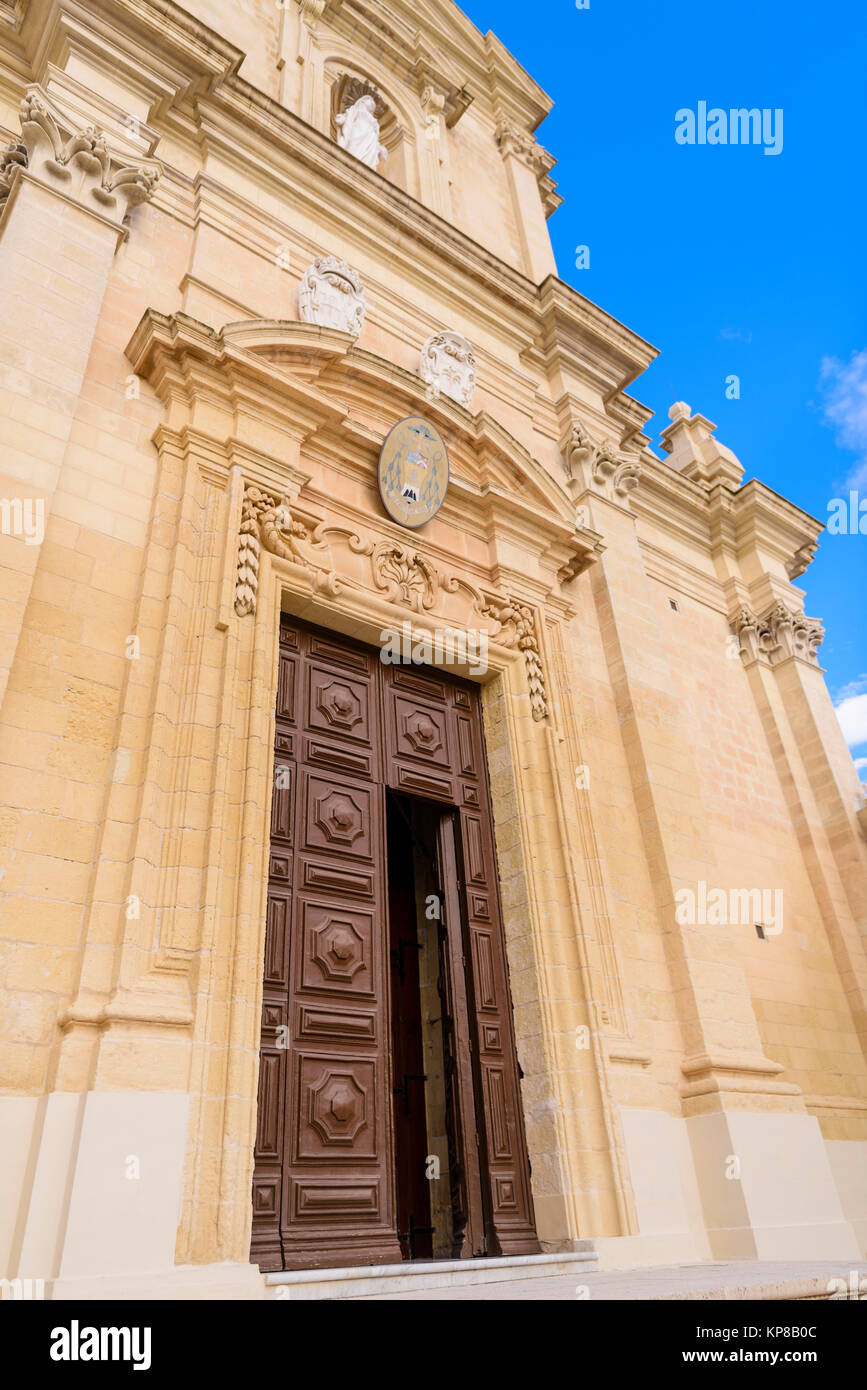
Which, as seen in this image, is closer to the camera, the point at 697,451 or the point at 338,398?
the point at 338,398

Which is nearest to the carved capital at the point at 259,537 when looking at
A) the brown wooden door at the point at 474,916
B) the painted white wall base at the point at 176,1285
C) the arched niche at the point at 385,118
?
the brown wooden door at the point at 474,916

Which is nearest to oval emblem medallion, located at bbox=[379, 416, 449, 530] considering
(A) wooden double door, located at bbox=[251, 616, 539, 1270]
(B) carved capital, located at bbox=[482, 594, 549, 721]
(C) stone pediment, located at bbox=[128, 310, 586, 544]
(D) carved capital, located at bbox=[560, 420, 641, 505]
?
(C) stone pediment, located at bbox=[128, 310, 586, 544]

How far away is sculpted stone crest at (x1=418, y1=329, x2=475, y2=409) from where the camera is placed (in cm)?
829

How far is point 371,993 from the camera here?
5355mm

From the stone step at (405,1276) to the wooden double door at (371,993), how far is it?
492mm

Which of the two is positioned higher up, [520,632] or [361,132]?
[361,132]

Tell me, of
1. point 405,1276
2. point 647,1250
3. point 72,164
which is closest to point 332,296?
point 72,164

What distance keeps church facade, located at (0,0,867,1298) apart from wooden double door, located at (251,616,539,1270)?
0.09 ft

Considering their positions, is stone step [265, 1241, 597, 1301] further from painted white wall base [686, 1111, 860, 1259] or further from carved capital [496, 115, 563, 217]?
carved capital [496, 115, 563, 217]

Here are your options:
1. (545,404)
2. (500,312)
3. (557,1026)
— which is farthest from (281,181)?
(557,1026)

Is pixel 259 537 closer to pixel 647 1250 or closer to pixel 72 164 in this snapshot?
pixel 72 164

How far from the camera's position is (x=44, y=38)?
6703 millimetres

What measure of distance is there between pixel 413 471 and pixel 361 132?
17.8 feet

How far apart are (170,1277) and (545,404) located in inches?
336
